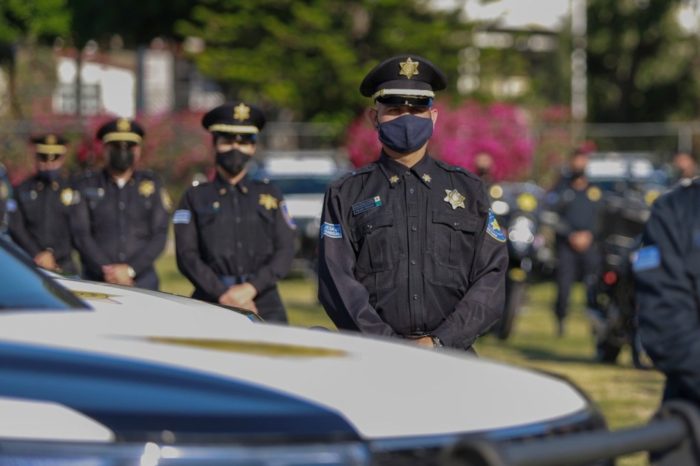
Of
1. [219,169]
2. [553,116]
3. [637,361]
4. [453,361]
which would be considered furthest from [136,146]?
[553,116]

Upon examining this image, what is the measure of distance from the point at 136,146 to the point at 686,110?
4926cm

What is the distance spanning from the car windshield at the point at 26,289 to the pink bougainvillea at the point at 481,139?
23.6 meters

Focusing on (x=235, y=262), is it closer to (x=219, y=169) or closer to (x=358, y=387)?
(x=219, y=169)

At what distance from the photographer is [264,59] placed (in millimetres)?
41125

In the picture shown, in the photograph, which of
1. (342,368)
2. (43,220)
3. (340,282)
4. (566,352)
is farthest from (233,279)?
(566,352)

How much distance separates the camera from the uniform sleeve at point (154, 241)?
426 inches

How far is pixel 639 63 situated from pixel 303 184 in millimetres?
35313

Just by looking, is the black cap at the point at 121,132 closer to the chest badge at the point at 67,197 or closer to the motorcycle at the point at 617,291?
the chest badge at the point at 67,197

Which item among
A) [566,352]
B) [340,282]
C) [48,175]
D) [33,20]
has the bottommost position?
[566,352]

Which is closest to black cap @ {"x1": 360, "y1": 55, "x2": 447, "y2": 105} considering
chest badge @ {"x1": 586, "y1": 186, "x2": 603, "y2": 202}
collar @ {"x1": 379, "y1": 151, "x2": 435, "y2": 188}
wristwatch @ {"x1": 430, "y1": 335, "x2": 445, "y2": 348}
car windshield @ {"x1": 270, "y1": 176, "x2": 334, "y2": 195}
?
collar @ {"x1": 379, "y1": 151, "x2": 435, "y2": 188}

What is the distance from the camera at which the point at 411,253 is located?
5.78 metres

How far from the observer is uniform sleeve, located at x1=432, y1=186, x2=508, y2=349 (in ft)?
18.5

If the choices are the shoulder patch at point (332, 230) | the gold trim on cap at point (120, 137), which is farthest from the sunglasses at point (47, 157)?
the shoulder patch at point (332, 230)

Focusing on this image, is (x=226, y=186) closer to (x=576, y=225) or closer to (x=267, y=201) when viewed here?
(x=267, y=201)
